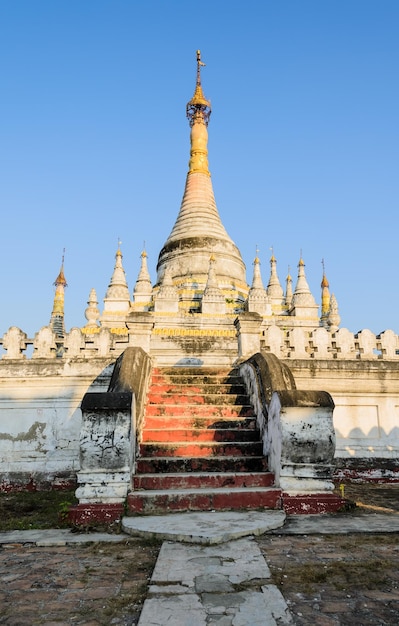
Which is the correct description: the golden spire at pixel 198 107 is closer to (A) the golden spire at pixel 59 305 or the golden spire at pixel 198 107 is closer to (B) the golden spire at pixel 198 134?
(B) the golden spire at pixel 198 134

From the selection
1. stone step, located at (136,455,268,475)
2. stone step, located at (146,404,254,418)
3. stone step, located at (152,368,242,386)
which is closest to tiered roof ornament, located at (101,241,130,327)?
stone step, located at (152,368,242,386)

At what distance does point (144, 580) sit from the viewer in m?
3.78

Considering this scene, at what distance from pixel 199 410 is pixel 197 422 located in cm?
34

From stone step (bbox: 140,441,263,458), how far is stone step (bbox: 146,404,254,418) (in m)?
0.84

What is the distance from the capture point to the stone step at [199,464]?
22.0 ft

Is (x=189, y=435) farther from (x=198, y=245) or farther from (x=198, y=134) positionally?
(x=198, y=134)

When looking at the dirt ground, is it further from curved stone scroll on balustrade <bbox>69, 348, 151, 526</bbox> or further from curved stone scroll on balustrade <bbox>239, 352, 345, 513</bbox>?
curved stone scroll on balustrade <bbox>239, 352, 345, 513</bbox>

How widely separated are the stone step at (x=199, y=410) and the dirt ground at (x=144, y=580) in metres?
3.21

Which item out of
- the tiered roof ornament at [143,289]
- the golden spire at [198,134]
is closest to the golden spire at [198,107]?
the golden spire at [198,134]

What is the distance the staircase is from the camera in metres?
5.86

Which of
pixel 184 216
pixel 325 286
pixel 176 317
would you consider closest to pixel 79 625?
pixel 176 317

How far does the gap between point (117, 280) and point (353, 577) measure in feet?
83.7

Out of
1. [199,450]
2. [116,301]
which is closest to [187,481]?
[199,450]

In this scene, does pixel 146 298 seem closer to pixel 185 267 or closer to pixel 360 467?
pixel 185 267
